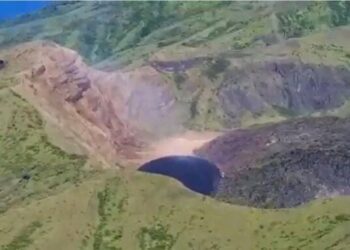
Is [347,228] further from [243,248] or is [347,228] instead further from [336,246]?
[243,248]

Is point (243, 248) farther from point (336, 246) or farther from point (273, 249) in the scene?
point (336, 246)

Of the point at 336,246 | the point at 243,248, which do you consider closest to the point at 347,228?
the point at 336,246

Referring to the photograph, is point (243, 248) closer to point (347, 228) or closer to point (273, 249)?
point (273, 249)

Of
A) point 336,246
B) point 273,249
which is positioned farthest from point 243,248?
point 336,246

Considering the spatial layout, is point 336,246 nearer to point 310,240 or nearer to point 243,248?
point 310,240

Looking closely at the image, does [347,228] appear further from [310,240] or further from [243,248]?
[243,248]
